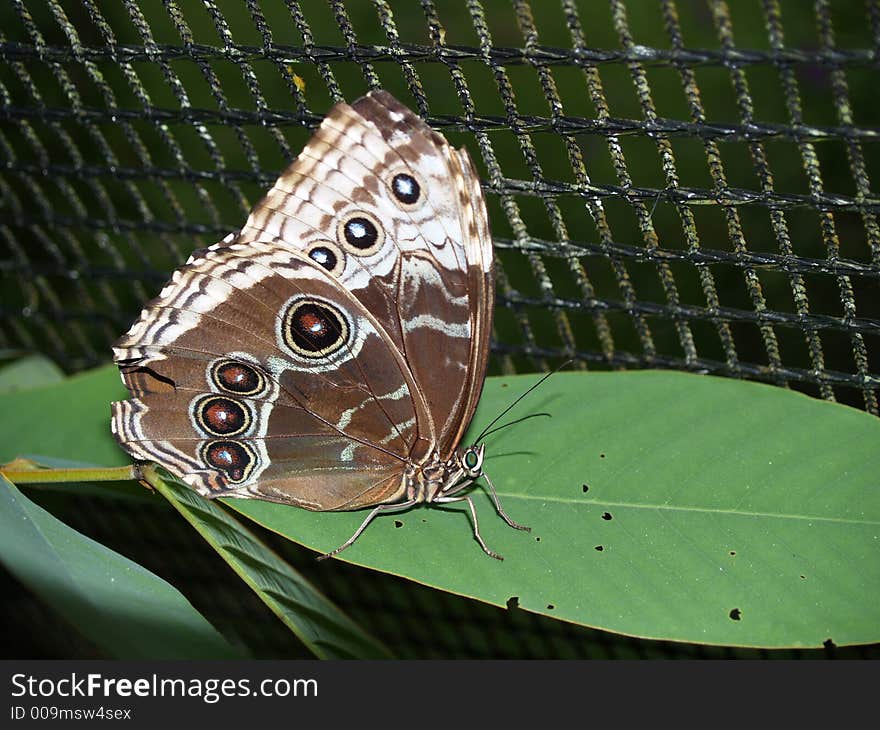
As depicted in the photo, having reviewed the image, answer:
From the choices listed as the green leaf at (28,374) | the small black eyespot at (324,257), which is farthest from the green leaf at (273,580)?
the green leaf at (28,374)

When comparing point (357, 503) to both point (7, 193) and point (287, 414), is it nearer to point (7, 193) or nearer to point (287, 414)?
point (287, 414)

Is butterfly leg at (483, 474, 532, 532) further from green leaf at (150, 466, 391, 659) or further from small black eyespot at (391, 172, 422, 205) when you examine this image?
small black eyespot at (391, 172, 422, 205)

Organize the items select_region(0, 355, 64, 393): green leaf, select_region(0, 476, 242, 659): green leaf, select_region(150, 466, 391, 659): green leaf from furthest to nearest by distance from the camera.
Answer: select_region(0, 355, 64, 393): green leaf, select_region(150, 466, 391, 659): green leaf, select_region(0, 476, 242, 659): green leaf

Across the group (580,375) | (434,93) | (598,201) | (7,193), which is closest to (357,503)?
(580,375)

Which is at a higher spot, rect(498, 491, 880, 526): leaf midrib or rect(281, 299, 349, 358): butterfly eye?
rect(281, 299, 349, 358): butterfly eye

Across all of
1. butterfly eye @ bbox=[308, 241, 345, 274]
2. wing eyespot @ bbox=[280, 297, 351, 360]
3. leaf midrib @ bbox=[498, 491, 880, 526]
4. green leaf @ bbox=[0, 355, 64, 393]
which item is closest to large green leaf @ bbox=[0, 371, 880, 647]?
leaf midrib @ bbox=[498, 491, 880, 526]

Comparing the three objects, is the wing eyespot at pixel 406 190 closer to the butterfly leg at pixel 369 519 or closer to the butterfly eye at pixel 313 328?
the butterfly eye at pixel 313 328

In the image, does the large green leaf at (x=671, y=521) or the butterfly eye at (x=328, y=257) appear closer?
the large green leaf at (x=671, y=521)
